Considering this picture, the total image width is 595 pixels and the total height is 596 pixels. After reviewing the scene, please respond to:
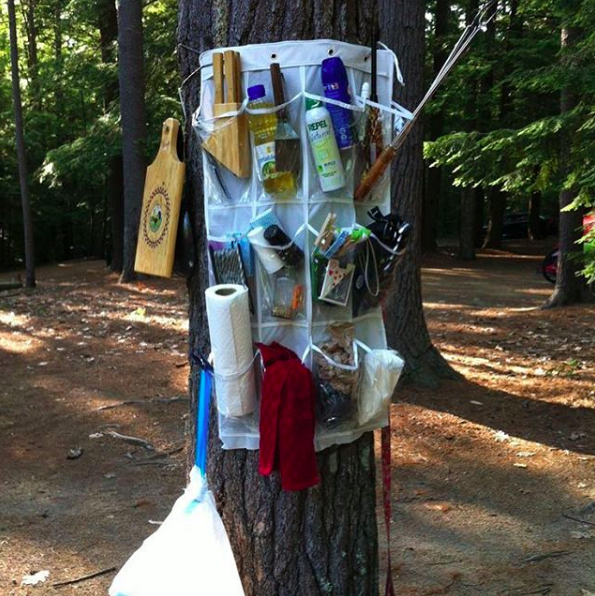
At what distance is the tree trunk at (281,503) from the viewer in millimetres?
2117

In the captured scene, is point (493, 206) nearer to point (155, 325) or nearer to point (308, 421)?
point (155, 325)

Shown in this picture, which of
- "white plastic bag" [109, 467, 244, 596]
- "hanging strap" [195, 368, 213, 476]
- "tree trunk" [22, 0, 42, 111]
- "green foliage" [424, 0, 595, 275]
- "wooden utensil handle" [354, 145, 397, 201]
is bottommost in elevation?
"white plastic bag" [109, 467, 244, 596]

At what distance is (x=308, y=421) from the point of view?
1955 mm

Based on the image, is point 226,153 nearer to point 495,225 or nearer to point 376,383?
point 376,383

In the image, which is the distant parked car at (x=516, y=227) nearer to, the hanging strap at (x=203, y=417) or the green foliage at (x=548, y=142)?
the green foliage at (x=548, y=142)

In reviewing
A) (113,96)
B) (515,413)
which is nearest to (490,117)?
(113,96)

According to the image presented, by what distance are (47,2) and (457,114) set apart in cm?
1237

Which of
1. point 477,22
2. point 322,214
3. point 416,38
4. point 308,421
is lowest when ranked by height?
point 308,421

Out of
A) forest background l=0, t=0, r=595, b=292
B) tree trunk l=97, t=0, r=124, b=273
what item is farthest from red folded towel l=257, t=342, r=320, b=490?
tree trunk l=97, t=0, r=124, b=273

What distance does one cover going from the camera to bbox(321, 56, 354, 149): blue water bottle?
1944 mm

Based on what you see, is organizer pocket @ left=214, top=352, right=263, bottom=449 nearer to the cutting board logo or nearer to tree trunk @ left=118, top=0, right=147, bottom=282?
the cutting board logo

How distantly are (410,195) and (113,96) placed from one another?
14235 millimetres

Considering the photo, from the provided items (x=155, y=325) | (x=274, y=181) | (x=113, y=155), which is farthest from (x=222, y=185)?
(x=113, y=155)

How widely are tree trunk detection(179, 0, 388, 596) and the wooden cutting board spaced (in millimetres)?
59
